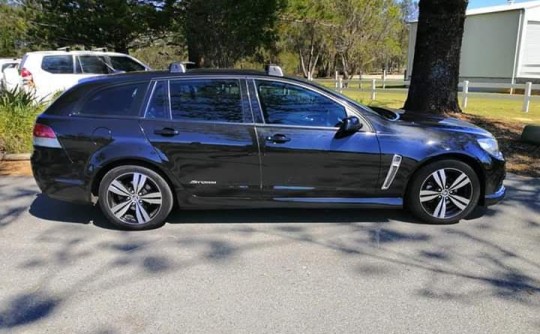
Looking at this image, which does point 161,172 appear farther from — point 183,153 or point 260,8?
point 260,8

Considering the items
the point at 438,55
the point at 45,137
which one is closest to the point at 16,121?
the point at 45,137

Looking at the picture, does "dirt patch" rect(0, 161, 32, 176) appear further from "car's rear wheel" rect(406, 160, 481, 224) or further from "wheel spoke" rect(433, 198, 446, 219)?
"wheel spoke" rect(433, 198, 446, 219)

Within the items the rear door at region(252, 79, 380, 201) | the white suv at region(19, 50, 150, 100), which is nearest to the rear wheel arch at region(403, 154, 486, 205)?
the rear door at region(252, 79, 380, 201)

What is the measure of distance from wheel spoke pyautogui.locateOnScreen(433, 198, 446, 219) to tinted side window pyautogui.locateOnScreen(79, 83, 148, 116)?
10.3ft

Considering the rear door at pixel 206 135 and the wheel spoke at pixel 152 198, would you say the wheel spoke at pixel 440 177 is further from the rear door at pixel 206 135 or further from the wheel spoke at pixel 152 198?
the wheel spoke at pixel 152 198

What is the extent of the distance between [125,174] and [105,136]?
1.34 ft

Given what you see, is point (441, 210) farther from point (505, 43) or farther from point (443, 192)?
point (505, 43)

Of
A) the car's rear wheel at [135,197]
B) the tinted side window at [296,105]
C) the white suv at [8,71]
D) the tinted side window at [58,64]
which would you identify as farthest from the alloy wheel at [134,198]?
the white suv at [8,71]

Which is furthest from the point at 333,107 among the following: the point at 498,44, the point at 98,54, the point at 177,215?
the point at 498,44

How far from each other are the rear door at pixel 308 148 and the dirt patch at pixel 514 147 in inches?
139

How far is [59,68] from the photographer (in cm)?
1291

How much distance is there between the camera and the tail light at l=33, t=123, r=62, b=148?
4.65 meters

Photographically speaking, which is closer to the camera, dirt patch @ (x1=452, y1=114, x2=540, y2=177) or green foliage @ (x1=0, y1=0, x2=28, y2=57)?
dirt patch @ (x1=452, y1=114, x2=540, y2=177)

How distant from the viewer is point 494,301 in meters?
3.42
